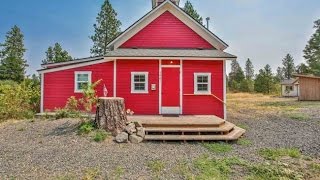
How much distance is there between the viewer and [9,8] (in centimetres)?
1570

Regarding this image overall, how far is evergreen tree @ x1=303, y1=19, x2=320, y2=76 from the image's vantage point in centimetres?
3822

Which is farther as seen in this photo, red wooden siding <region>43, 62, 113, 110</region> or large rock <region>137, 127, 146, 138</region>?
red wooden siding <region>43, 62, 113, 110</region>

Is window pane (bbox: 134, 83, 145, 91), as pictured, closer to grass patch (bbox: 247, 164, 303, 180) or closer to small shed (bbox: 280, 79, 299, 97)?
grass patch (bbox: 247, 164, 303, 180)

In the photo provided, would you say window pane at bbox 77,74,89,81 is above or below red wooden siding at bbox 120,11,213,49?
below

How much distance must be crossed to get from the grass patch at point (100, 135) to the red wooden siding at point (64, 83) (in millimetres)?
5218

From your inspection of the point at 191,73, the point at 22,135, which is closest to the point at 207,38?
the point at 191,73

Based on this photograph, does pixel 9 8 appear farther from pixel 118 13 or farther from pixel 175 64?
pixel 118 13

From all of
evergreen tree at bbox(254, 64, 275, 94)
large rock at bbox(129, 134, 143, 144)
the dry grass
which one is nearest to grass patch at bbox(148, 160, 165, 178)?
large rock at bbox(129, 134, 143, 144)

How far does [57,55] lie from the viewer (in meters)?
44.1

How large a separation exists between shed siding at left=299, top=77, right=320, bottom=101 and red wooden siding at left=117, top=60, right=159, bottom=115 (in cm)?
2665

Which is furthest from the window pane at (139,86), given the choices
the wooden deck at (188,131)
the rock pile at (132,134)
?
the rock pile at (132,134)

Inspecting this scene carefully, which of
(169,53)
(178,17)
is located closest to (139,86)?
(169,53)

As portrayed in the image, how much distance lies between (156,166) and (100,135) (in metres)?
2.87

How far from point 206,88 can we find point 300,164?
7.54 meters
